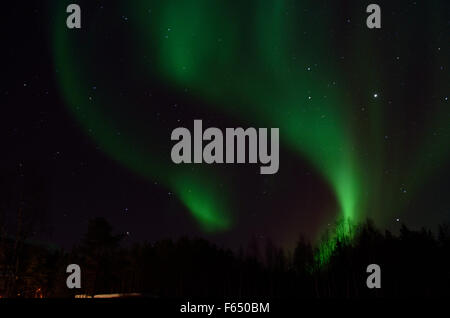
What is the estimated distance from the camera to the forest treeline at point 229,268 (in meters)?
34.5

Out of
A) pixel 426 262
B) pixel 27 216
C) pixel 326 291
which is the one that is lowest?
pixel 326 291

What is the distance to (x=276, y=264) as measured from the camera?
67875mm

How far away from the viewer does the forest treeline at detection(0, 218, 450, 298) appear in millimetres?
34469

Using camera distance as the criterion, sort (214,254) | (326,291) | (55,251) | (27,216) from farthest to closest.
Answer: (214,254) < (55,251) < (326,291) < (27,216)

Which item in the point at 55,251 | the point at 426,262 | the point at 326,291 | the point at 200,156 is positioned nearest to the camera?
the point at 200,156

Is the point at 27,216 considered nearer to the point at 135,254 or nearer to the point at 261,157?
the point at 261,157

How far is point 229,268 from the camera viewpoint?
2502 inches
